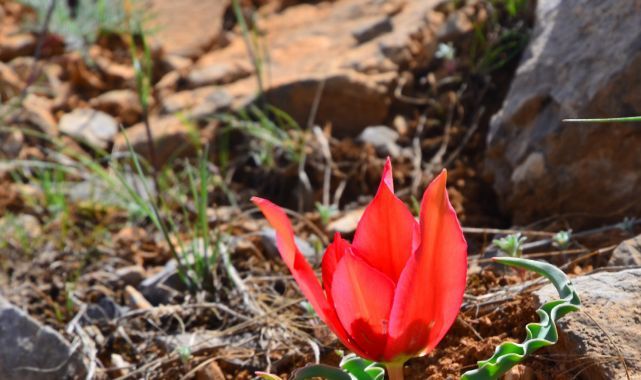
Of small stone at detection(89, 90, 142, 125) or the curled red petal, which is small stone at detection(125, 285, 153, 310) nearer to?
the curled red petal

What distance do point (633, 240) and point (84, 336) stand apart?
140 cm

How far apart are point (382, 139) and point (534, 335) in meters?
1.99

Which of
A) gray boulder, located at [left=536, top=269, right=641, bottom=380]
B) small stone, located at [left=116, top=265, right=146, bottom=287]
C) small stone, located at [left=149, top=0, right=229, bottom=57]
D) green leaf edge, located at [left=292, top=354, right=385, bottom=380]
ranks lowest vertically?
small stone, located at [left=116, top=265, right=146, bottom=287]

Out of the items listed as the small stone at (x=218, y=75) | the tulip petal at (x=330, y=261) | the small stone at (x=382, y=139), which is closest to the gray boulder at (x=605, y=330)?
the tulip petal at (x=330, y=261)

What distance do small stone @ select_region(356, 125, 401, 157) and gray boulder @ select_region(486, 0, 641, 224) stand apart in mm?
510

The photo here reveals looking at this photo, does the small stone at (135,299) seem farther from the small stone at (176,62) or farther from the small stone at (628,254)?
the small stone at (176,62)

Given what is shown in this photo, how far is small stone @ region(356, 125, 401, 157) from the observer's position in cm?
326

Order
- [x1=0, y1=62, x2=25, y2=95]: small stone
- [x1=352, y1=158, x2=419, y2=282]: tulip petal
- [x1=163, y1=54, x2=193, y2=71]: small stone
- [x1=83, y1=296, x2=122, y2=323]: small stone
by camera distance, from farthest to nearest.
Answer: [x1=163, y1=54, x2=193, y2=71]: small stone, [x1=0, y1=62, x2=25, y2=95]: small stone, [x1=83, y1=296, x2=122, y2=323]: small stone, [x1=352, y1=158, x2=419, y2=282]: tulip petal

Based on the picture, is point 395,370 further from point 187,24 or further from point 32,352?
point 187,24

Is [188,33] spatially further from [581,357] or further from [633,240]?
[581,357]

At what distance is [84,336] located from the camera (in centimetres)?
241

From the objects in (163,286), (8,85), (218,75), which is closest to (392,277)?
(163,286)

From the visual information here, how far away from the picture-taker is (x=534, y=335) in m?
1.38

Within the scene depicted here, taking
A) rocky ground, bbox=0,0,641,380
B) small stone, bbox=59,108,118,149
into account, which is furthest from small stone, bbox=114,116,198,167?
small stone, bbox=59,108,118,149
